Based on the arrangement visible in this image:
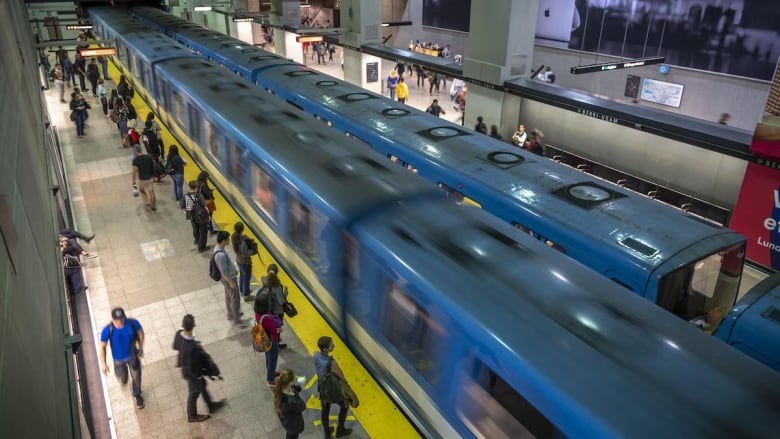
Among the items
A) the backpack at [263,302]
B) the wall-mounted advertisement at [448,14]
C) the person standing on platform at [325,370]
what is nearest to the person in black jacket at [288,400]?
the person standing on platform at [325,370]

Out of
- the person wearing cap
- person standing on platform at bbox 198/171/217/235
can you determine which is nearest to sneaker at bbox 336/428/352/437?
the person wearing cap

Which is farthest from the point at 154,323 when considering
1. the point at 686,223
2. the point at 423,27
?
the point at 423,27

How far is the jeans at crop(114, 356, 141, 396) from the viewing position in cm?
652

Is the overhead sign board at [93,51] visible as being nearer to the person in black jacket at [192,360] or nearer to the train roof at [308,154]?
the train roof at [308,154]

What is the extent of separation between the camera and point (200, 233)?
10.0m

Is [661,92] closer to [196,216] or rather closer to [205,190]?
[205,190]

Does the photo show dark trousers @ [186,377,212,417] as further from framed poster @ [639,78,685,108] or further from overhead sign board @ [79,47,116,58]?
framed poster @ [639,78,685,108]

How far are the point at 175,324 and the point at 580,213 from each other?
6.00 meters

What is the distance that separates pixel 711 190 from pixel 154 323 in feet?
37.5

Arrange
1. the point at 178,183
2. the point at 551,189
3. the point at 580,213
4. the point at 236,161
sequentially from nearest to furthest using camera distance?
the point at 580,213, the point at 551,189, the point at 236,161, the point at 178,183

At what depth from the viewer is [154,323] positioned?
8.30 m

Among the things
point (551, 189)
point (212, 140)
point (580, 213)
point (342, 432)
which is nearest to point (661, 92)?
point (551, 189)

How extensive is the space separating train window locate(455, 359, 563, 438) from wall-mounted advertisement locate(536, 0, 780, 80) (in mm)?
15717

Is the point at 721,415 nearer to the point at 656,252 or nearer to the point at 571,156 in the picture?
the point at 656,252
